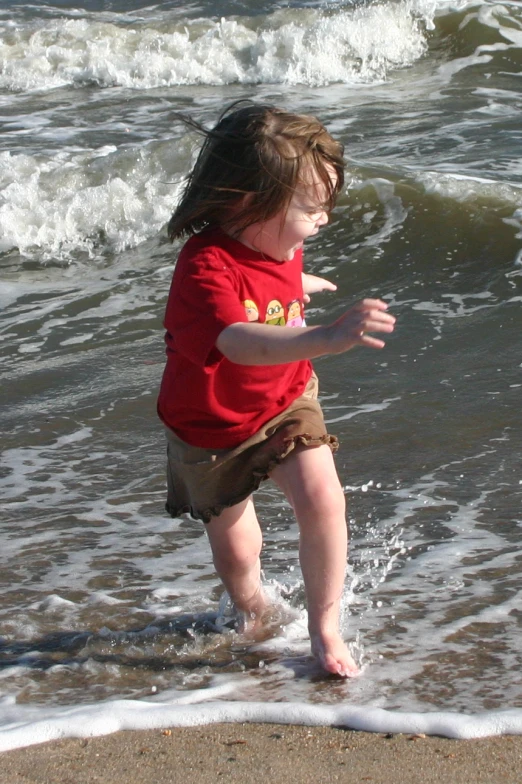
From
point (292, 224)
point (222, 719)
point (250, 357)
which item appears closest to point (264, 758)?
point (222, 719)

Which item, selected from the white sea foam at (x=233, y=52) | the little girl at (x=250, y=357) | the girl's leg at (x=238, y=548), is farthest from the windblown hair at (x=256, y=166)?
the white sea foam at (x=233, y=52)

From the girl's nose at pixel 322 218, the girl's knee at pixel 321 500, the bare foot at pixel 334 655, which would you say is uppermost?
the girl's nose at pixel 322 218

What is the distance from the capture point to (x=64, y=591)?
348cm

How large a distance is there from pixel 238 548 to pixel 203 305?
2.41ft

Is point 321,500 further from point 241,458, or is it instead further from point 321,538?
point 241,458

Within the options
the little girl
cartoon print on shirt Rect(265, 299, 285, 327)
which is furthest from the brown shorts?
cartoon print on shirt Rect(265, 299, 285, 327)

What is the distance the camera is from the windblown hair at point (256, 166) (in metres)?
2.60

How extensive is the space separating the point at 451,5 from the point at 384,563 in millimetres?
12890

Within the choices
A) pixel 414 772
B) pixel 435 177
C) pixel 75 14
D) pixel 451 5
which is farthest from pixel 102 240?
pixel 75 14

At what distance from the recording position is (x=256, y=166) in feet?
8.54

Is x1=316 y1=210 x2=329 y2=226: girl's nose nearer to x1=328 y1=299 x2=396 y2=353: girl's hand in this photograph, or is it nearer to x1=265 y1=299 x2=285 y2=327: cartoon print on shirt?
x1=265 y1=299 x2=285 y2=327: cartoon print on shirt

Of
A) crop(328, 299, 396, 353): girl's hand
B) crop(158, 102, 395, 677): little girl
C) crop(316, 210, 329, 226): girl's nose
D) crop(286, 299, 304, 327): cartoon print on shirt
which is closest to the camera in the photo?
crop(328, 299, 396, 353): girl's hand

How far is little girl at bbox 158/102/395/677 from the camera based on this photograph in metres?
2.60

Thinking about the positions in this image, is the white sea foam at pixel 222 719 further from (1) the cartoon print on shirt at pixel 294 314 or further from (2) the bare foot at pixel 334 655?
(1) the cartoon print on shirt at pixel 294 314
